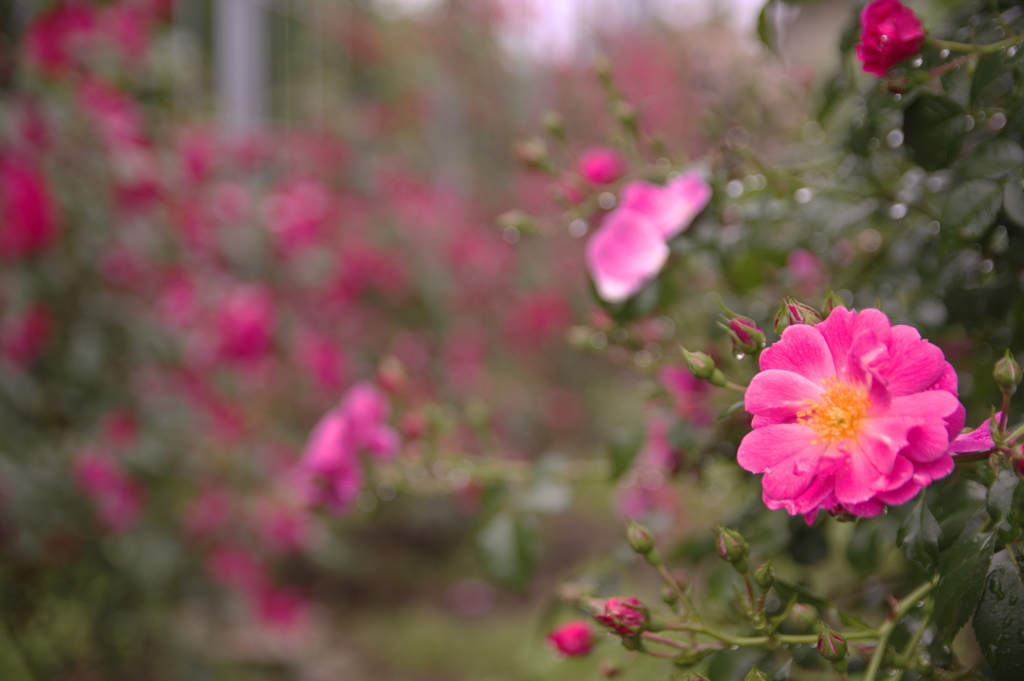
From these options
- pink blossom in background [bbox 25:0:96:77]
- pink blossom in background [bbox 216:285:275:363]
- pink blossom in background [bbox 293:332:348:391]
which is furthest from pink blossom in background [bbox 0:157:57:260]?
pink blossom in background [bbox 293:332:348:391]

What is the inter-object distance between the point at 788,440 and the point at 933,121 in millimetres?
291

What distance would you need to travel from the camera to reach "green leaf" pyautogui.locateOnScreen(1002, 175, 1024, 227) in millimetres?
502

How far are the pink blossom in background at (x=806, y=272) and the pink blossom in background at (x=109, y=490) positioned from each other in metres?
1.42

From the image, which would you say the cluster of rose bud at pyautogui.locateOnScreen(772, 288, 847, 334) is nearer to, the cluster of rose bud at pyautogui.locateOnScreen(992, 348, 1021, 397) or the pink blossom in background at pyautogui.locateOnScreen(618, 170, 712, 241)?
the cluster of rose bud at pyautogui.locateOnScreen(992, 348, 1021, 397)

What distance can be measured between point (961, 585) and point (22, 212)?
1610 mm

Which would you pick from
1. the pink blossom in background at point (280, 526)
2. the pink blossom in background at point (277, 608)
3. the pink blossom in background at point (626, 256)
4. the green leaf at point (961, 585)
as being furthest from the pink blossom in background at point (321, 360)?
the green leaf at point (961, 585)

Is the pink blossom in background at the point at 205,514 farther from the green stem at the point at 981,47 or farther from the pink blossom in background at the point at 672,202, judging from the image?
the green stem at the point at 981,47

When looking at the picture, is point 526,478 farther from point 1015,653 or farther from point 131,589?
point 131,589

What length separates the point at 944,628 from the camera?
40cm

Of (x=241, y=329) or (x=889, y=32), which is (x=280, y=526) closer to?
(x=241, y=329)

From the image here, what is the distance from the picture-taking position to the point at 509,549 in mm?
833

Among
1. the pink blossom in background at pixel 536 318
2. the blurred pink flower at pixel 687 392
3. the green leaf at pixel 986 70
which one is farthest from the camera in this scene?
the pink blossom in background at pixel 536 318

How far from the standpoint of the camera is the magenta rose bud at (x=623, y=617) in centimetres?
47

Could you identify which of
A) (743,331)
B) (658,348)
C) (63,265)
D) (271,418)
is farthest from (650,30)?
(743,331)
